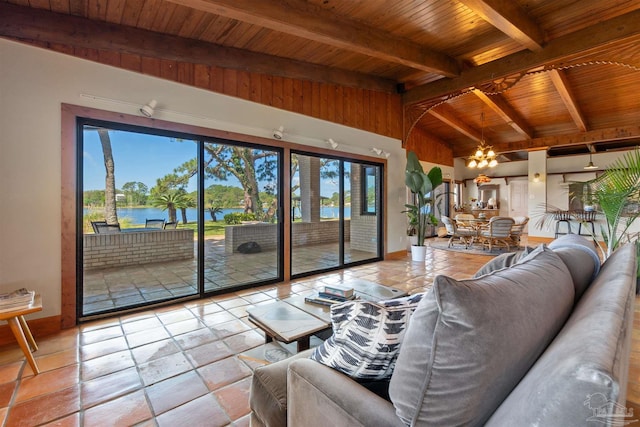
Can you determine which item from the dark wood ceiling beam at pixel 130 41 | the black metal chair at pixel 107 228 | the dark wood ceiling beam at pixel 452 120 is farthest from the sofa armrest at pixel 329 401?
the dark wood ceiling beam at pixel 452 120

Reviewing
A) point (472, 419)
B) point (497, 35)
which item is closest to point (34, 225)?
point (472, 419)

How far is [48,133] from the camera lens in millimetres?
2799

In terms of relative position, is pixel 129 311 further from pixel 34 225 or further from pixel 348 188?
pixel 348 188

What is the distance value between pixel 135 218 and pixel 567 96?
26.7 ft

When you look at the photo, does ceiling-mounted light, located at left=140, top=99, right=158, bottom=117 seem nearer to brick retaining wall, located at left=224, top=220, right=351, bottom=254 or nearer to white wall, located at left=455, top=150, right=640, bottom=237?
brick retaining wall, located at left=224, top=220, right=351, bottom=254

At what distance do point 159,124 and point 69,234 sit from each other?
1481 millimetres

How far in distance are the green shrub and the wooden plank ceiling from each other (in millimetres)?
2032

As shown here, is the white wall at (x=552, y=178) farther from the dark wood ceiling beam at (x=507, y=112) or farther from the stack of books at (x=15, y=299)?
the stack of books at (x=15, y=299)

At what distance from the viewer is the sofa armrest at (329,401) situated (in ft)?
2.92

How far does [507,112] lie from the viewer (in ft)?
23.3

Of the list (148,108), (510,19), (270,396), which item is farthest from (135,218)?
(510,19)

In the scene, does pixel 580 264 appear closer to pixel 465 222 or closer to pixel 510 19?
pixel 510 19

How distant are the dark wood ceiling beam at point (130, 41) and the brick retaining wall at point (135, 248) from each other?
2.01m

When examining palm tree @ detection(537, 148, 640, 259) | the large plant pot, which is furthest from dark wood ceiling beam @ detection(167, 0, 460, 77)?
the large plant pot
